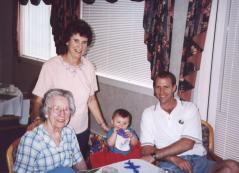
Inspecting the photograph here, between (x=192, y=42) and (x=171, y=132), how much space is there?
0.83 m

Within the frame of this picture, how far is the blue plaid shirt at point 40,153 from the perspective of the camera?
6.20 feet

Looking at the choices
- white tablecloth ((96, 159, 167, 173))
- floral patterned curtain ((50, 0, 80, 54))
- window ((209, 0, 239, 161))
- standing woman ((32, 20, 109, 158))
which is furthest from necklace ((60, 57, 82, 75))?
floral patterned curtain ((50, 0, 80, 54))

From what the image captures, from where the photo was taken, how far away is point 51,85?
2508 mm

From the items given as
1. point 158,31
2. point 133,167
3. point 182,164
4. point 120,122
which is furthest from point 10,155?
point 158,31

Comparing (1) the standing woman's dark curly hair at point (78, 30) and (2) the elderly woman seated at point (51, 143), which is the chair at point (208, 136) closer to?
(2) the elderly woman seated at point (51, 143)

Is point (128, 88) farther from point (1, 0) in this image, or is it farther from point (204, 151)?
point (1, 0)

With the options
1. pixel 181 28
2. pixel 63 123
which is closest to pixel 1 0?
pixel 181 28

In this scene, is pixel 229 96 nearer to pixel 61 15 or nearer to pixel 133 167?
pixel 133 167

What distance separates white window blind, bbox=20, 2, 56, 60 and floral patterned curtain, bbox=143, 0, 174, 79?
280 cm

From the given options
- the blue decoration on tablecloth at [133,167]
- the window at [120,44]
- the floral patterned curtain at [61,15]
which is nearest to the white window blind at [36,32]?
the floral patterned curtain at [61,15]

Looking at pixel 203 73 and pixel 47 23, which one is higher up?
pixel 47 23

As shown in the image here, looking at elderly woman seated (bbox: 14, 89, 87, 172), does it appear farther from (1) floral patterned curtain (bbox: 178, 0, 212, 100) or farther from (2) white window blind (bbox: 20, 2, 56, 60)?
(2) white window blind (bbox: 20, 2, 56, 60)

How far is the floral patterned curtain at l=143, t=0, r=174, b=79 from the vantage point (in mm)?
3004

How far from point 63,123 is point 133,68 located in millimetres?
1909
